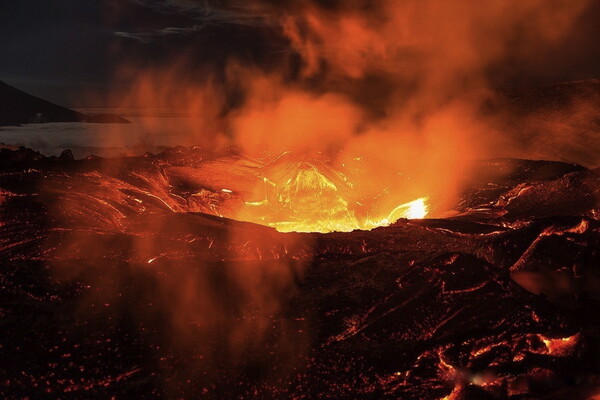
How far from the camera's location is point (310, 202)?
4160 millimetres

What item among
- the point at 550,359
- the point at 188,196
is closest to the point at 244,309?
the point at 550,359

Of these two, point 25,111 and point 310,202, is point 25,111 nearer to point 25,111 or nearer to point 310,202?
point 25,111

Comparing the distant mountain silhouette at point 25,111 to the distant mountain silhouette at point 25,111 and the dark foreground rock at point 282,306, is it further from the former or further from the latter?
the dark foreground rock at point 282,306

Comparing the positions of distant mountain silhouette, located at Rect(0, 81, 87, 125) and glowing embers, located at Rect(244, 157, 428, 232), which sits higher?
distant mountain silhouette, located at Rect(0, 81, 87, 125)

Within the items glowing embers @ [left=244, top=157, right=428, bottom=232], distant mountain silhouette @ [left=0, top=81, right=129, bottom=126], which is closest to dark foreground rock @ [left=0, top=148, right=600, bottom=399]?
glowing embers @ [left=244, top=157, right=428, bottom=232]

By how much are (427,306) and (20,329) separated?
5.41 feet

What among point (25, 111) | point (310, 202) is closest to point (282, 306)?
point (310, 202)

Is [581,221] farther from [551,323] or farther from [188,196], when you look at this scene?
[188,196]

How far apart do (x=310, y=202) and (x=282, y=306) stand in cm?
222

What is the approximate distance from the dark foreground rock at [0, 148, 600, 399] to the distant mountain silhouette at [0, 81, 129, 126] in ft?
37.0

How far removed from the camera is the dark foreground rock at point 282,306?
5.57 feet

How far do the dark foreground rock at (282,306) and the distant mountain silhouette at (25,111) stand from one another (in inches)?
444

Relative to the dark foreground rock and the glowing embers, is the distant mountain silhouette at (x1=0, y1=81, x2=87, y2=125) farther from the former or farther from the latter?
the dark foreground rock

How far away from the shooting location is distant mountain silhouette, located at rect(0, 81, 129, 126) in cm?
1272
